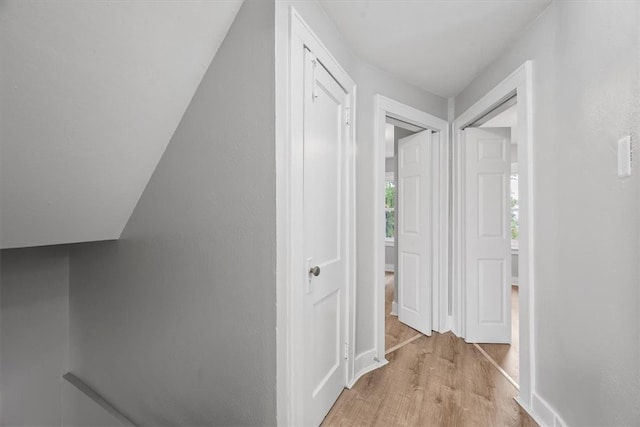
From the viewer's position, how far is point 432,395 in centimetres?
183

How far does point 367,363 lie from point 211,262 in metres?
1.48

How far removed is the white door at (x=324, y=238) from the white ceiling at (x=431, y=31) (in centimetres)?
38

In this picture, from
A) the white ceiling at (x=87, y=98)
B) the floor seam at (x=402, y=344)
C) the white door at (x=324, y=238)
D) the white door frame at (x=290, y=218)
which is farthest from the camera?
the floor seam at (x=402, y=344)

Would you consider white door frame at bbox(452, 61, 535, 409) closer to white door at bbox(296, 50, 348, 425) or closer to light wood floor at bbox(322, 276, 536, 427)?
light wood floor at bbox(322, 276, 536, 427)

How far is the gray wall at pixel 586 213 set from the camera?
3.52 feet

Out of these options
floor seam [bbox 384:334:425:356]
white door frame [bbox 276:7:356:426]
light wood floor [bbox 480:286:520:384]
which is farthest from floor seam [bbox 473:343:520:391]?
white door frame [bbox 276:7:356:426]

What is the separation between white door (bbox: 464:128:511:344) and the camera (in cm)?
258

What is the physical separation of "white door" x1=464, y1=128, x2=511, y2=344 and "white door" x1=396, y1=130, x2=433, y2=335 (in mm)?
→ 348

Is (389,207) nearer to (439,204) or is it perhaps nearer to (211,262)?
(439,204)

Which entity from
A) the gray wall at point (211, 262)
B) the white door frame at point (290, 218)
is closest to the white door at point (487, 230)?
the white door frame at point (290, 218)

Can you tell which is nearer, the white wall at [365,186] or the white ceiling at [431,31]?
the white ceiling at [431,31]

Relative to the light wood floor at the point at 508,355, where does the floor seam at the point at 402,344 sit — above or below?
below

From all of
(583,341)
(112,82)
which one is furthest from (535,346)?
(112,82)

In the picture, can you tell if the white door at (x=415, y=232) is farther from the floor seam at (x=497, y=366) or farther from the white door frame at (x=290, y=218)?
the white door frame at (x=290, y=218)
